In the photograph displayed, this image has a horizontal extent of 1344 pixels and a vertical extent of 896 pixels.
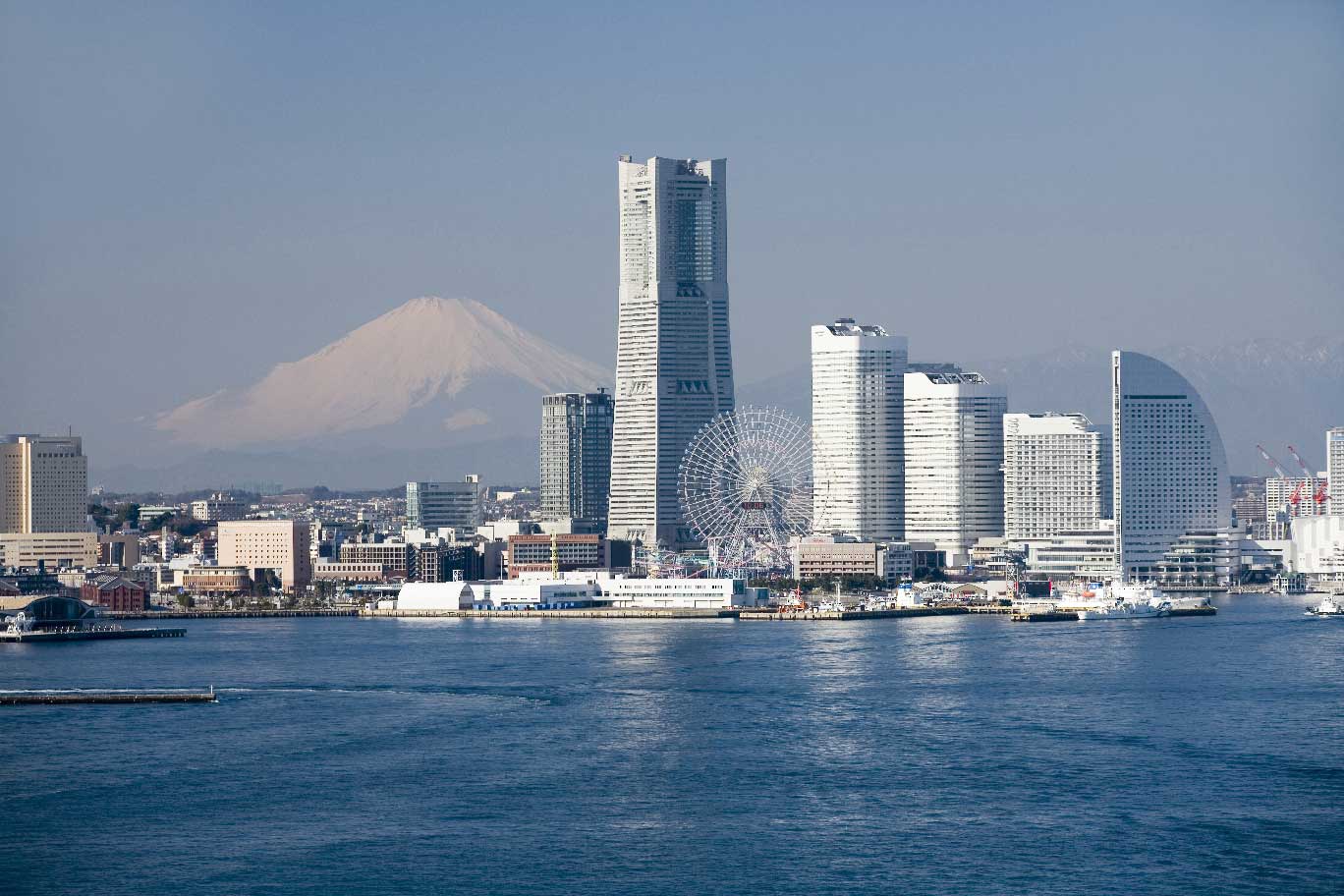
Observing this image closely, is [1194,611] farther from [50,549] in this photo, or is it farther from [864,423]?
[50,549]

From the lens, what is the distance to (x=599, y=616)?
156ft

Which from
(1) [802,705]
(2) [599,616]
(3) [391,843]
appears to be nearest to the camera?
(3) [391,843]

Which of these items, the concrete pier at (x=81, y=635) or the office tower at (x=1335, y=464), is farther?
the office tower at (x=1335, y=464)

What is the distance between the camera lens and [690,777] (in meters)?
19.8

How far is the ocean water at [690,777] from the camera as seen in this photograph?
1616 centimetres

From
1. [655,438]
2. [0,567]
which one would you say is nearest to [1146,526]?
[655,438]

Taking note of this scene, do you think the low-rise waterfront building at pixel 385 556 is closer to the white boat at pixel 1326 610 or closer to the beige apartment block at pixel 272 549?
the beige apartment block at pixel 272 549

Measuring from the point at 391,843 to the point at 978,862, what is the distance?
441cm

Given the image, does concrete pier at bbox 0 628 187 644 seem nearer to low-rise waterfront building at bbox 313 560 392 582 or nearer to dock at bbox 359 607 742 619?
dock at bbox 359 607 742 619

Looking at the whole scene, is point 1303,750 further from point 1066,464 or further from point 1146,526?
point 1066,464

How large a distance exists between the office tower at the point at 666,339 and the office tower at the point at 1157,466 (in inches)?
588

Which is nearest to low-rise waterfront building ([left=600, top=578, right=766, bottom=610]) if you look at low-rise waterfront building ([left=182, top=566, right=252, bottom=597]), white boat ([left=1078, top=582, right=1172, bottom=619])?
white boat ([left=1078, top=582, right=1172, bottom=619])

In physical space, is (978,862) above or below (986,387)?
below

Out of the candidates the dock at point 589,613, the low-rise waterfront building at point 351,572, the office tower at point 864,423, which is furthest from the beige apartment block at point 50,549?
the office tower at point 864,423
